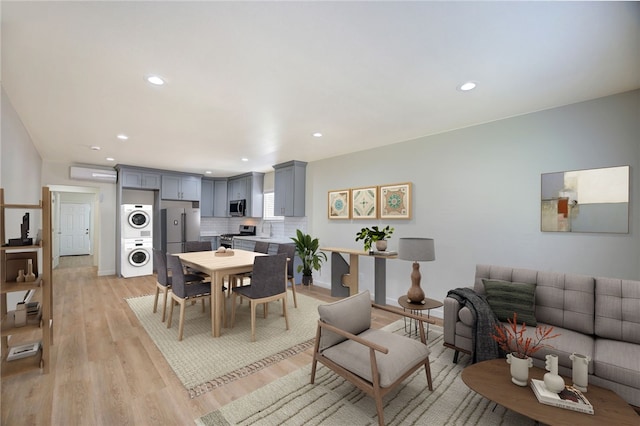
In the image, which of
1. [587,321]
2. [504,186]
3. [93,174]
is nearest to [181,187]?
[93,174]

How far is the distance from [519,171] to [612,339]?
5.68 feet

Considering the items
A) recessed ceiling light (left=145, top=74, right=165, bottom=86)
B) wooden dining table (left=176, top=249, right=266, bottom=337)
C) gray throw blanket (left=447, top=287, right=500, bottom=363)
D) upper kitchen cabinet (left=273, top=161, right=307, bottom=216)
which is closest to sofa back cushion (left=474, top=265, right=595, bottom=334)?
gray throw blanket (left=447, top=287, right=500, bottom=363)

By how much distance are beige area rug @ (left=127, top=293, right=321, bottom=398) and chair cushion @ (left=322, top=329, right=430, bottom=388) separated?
2.92 feet

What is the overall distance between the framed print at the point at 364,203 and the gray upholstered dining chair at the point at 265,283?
72.4 inches

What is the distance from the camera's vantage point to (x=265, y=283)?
318 centimetres

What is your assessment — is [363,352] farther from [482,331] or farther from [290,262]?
[290,262]

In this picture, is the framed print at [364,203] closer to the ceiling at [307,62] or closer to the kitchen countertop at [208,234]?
the ceiling at [307,62]

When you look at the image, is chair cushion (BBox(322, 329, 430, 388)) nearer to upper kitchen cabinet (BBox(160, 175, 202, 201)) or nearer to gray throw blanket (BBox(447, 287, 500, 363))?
gray throw blanket (BBox(447, 287, 500, 363))

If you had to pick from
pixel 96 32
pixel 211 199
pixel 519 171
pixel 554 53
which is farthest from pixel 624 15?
pixel 211 199

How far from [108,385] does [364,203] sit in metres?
3.78

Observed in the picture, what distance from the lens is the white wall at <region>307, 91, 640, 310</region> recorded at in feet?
8.42

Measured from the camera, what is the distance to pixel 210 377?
7.56ft

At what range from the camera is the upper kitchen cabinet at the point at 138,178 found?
5.96 m

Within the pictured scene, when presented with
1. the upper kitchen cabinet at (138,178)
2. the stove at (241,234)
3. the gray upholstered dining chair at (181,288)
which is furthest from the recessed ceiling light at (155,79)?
the stove at (241,234)
